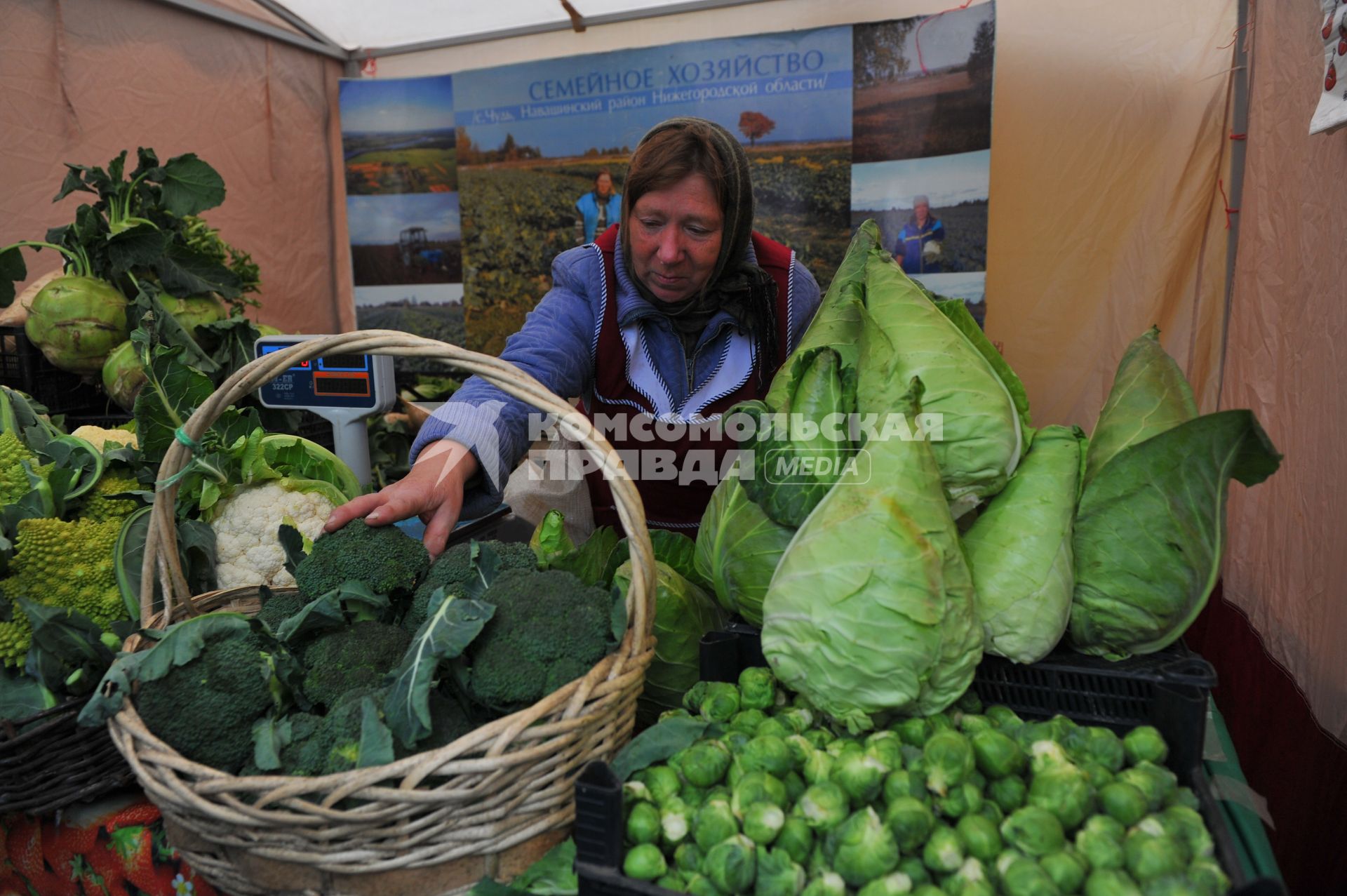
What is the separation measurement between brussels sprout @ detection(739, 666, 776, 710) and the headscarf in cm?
117

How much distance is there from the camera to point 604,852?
819 mm

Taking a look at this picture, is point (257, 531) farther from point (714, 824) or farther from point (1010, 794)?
point (1010, 794)

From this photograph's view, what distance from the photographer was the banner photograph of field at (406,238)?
4.00 metres

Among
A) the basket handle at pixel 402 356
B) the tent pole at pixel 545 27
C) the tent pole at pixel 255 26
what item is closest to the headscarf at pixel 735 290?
the basket handle at pixel 402 356

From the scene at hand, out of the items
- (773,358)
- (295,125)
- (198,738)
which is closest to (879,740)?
(198,738)

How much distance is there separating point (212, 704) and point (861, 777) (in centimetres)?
79

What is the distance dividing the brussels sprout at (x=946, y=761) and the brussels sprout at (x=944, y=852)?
5cm

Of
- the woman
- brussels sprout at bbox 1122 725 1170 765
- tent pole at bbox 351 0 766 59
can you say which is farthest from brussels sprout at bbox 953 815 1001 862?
tent pole at bbox 351 0 766 59

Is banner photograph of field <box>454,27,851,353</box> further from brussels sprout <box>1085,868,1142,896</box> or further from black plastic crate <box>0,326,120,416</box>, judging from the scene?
brussels sprout <box>1085,868,1142,896</box>

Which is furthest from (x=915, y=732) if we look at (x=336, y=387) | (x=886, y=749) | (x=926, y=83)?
(x=926, y=83)

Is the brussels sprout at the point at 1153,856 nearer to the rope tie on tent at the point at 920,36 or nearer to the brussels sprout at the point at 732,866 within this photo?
the brussels sprout at the point at 732,866

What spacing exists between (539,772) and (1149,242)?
3.20m

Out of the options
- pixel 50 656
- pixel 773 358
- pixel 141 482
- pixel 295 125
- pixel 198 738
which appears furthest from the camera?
pixel 295 125

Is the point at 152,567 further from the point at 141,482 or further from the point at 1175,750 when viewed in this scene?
the point at 1175,750
